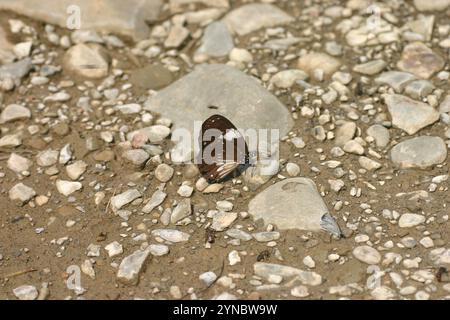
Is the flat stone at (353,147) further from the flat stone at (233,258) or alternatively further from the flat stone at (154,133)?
the flat stone at (154,133)

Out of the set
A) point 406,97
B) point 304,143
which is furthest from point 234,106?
point 406,97

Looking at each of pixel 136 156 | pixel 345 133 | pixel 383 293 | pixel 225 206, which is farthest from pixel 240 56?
pixel 383 293

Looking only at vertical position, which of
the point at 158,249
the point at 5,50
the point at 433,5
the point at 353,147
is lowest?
the point at 158,249

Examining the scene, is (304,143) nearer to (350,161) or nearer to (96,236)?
(350,161)

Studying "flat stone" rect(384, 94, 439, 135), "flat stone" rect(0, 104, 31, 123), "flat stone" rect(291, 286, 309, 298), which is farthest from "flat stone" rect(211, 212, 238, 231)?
"flat stone" rect(0, 104, 31, 123)

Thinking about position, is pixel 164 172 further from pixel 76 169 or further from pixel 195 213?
pixel 76 169

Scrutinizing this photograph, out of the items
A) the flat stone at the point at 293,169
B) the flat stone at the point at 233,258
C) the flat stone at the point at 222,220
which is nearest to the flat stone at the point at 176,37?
the flat stone at the point at 293,169
